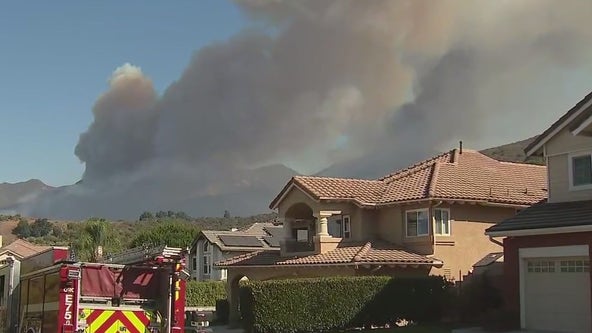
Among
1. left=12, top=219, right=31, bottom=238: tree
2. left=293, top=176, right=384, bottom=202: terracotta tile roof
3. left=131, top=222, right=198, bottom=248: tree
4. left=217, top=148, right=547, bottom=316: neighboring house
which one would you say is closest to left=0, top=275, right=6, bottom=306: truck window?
left=217, top=148, right=547, bottom=316: neighboring house

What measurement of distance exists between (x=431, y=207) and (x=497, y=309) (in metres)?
7.40

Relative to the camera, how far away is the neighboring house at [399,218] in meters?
34.9

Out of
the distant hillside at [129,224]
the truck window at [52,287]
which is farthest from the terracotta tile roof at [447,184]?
the distant hillside at [129,224]

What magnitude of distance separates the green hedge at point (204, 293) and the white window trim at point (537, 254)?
27.5 meters

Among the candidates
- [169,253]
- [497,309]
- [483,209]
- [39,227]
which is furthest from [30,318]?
[39,227]

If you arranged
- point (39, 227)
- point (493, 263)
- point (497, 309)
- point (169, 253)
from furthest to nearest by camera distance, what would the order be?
point (39, 227), point (493, 263), point (497, 309), point (169, 253)

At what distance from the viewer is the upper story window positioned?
26.5m

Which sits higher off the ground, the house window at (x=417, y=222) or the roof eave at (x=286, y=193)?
the roof eave at (x=286, y=193)

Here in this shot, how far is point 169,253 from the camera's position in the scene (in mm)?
14719

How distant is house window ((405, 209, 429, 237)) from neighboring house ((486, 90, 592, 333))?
8.16m

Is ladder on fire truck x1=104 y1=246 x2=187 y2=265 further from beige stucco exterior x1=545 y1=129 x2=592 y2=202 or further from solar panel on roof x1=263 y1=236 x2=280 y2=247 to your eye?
solar panel on roof x1=263 y1=236 x2=280 y2=247

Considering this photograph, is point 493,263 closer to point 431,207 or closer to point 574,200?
point 431,207

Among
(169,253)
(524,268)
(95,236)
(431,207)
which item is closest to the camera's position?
(169,253)

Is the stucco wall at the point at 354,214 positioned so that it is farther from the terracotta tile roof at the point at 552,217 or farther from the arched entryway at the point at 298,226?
the terracotta tile roof at the point at 552,217
